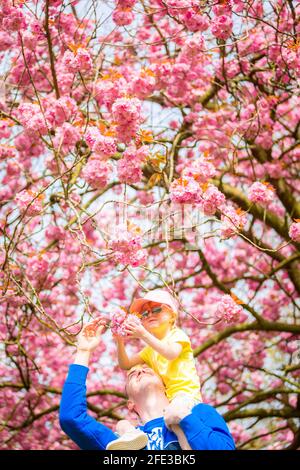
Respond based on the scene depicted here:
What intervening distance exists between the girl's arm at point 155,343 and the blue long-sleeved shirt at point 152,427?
0.25m

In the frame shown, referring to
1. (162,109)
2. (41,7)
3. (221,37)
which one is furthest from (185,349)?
(162,109)

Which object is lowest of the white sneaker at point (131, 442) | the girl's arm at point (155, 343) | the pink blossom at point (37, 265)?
the white sneaker at point (131, 442)

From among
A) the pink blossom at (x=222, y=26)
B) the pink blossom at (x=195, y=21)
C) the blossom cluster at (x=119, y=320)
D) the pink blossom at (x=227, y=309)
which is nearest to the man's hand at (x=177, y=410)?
the blossom cluster at (x=119, y=320)

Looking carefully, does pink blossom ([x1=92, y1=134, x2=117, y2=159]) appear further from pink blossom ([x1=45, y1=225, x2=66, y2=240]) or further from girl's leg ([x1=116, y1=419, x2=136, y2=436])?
pink blossom ([x1=45, y1=225, x2=66, y2=240])

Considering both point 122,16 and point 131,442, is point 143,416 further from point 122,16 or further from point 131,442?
point 122,16

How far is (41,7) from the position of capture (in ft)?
18.5

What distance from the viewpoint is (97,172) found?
502cm

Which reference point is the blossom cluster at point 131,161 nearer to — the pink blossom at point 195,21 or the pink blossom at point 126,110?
the pink blossom at point 126,110

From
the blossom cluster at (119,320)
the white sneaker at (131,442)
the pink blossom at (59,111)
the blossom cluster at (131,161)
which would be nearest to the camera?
the white sneaker at (131,442)

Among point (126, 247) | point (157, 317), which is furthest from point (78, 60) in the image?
point (157, 317)

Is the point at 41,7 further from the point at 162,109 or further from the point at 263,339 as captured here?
the point at 263,339

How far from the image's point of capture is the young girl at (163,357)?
132 inches
